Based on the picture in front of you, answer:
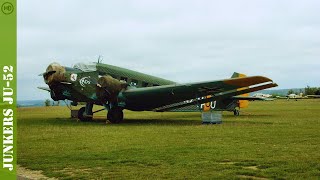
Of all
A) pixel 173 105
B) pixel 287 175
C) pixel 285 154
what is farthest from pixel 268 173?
pixel 173 105

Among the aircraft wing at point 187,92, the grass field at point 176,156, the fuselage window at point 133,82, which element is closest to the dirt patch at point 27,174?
the grass field at point 176,156

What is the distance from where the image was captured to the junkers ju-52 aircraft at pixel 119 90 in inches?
776

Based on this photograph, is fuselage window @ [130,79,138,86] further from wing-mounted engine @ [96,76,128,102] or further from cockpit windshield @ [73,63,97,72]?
cockpit windshield @ [73,63,97,72]

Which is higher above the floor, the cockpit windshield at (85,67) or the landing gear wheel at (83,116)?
the cockpit windshield at (85,67)

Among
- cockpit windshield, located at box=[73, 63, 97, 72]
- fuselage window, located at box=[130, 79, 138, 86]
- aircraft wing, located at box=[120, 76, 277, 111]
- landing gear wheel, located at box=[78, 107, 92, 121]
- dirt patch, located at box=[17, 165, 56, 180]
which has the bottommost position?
dirt patch, located at box=[17, 165, 56, 180]

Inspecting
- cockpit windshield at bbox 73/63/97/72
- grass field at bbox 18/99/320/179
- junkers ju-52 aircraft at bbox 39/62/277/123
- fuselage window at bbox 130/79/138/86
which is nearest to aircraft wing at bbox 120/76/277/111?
junkers ju-52 aircraft at bbox 39/62/277/123

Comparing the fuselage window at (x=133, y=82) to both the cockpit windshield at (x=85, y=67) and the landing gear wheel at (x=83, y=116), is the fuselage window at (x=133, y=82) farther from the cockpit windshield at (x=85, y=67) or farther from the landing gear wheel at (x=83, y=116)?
the landing gear wheel at (x=83, y=116)

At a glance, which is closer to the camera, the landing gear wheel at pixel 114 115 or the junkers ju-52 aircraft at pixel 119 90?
the junkers ju-52 aircraft at pixel 119 90

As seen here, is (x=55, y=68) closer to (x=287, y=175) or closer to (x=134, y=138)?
(x=134, y=138)

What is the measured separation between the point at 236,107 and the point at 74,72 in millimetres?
13130

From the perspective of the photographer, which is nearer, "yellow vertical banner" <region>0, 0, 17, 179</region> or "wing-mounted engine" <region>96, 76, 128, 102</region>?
"yellow vertical banner" <region>0, 0, 17, 179</region>

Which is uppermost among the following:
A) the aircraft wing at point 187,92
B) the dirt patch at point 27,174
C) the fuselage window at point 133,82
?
the fuselage window at point 133,82

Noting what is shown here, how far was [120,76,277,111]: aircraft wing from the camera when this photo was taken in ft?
59.4

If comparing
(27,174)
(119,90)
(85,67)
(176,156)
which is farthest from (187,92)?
(27,174)
